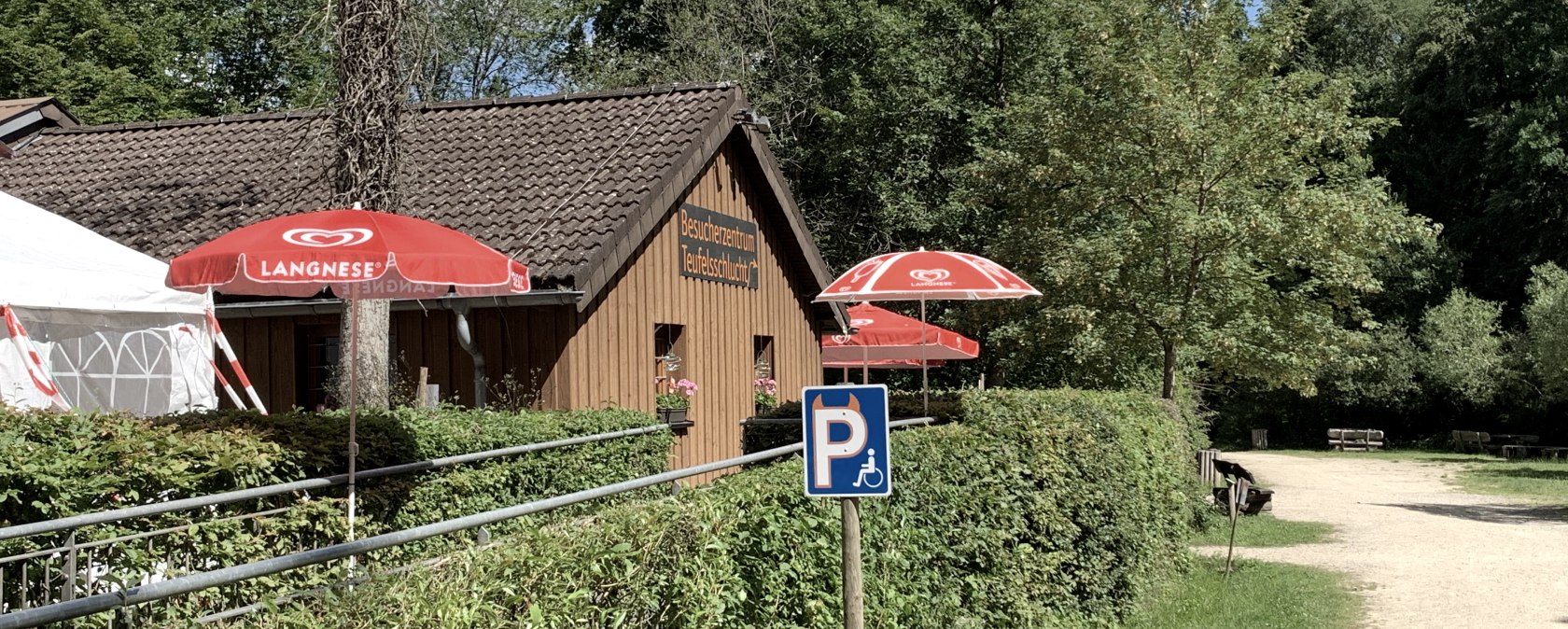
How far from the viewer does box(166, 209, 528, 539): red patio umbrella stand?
27.4ft

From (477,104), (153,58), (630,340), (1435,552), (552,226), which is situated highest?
(153,58)

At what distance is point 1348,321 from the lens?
48281 mm

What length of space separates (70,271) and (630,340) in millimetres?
6407

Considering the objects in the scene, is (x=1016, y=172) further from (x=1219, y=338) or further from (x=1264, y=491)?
(x=1264, y=491)

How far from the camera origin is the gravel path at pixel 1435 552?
12.9 metres

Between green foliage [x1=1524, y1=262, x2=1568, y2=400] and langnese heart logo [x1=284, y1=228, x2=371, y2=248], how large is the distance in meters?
36.8

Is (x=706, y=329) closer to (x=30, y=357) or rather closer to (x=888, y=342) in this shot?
(x=888, y=342)

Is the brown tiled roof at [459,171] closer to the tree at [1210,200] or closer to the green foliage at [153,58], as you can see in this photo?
the tree at [1210,200]

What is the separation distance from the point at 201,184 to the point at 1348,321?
130 feet

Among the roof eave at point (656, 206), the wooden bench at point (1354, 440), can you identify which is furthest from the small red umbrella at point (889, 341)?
the wooden bench at point (1354, 440)

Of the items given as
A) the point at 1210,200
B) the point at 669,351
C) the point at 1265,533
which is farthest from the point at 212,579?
the point at 1210,200

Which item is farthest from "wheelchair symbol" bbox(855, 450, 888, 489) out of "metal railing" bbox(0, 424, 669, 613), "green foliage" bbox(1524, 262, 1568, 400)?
"green foliage" bbox(1524, 262, 1568, 400)

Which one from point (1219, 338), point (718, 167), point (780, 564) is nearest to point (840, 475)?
point (780, 564)

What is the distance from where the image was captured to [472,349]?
15.5m
